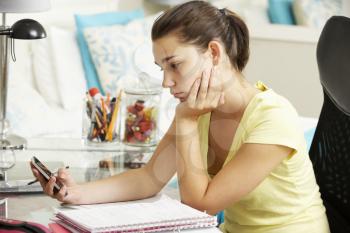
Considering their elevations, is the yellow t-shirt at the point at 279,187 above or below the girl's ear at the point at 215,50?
below

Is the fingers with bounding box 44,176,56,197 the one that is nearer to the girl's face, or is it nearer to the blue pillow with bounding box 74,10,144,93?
the girl's face

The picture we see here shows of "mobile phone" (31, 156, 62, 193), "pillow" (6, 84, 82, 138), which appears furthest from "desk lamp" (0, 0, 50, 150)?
"pillow" (6, 84, 82, 138)

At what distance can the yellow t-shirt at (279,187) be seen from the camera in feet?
4.95

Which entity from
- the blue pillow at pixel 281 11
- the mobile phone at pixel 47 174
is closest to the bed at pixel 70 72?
the blue pillow at pixel 281 11

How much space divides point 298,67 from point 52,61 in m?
1.61

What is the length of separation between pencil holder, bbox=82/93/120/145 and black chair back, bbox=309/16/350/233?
61 cm

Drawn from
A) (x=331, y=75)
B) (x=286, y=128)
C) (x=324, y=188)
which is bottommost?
(x=324, y=188)

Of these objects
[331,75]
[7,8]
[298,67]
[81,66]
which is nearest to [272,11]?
[298,67]

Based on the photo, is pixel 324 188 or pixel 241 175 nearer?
pixel 241 175

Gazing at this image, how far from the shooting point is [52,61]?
3.26 m

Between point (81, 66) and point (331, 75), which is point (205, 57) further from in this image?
point (81, 66)

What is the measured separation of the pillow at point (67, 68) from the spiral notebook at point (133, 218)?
71.4 inches

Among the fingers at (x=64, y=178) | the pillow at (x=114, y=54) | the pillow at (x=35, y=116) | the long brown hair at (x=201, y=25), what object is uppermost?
the long brown hair at (x=201, y=25)

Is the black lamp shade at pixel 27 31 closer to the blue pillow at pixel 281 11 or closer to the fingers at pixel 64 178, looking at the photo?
the fingers at pixel 64 178
